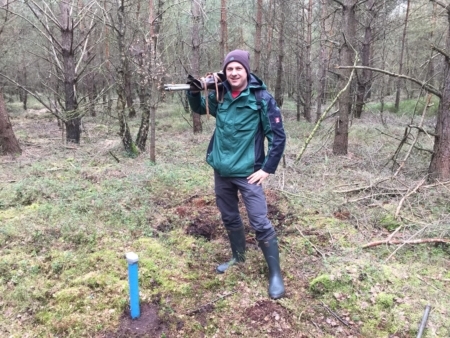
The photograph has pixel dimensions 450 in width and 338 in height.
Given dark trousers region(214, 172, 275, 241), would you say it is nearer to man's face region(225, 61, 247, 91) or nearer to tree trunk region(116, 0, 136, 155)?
man's face region(225, 61, 247, 91)

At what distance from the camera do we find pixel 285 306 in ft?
9.82

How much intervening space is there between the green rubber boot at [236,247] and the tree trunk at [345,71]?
5.43 metres

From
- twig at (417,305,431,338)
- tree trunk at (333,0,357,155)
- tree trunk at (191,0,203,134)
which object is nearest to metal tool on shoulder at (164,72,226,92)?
twig at (417,305,431,338)

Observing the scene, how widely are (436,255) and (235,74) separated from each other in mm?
2816

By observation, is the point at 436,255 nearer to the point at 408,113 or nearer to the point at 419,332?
the point at 419,332

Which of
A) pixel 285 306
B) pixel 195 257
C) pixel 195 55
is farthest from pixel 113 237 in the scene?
pixel 195 55

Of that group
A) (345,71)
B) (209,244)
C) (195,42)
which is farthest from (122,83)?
(209,244)

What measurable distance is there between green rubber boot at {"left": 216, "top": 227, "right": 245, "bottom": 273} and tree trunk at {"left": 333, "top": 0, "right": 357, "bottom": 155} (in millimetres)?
5426

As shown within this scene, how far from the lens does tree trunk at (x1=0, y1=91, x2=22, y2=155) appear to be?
785cm

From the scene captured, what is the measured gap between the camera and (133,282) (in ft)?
8.64

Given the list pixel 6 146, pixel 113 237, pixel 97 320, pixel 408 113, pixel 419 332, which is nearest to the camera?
pixel 419 332

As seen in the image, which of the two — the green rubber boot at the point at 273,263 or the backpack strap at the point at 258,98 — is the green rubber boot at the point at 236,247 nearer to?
the green rubber boot at the point at 273,263

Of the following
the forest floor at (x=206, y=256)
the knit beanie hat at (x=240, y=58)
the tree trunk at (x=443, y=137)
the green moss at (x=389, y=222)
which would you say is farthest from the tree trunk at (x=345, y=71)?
the knit beanie hat at (x=240, y=58)

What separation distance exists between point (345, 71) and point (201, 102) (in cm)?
575
